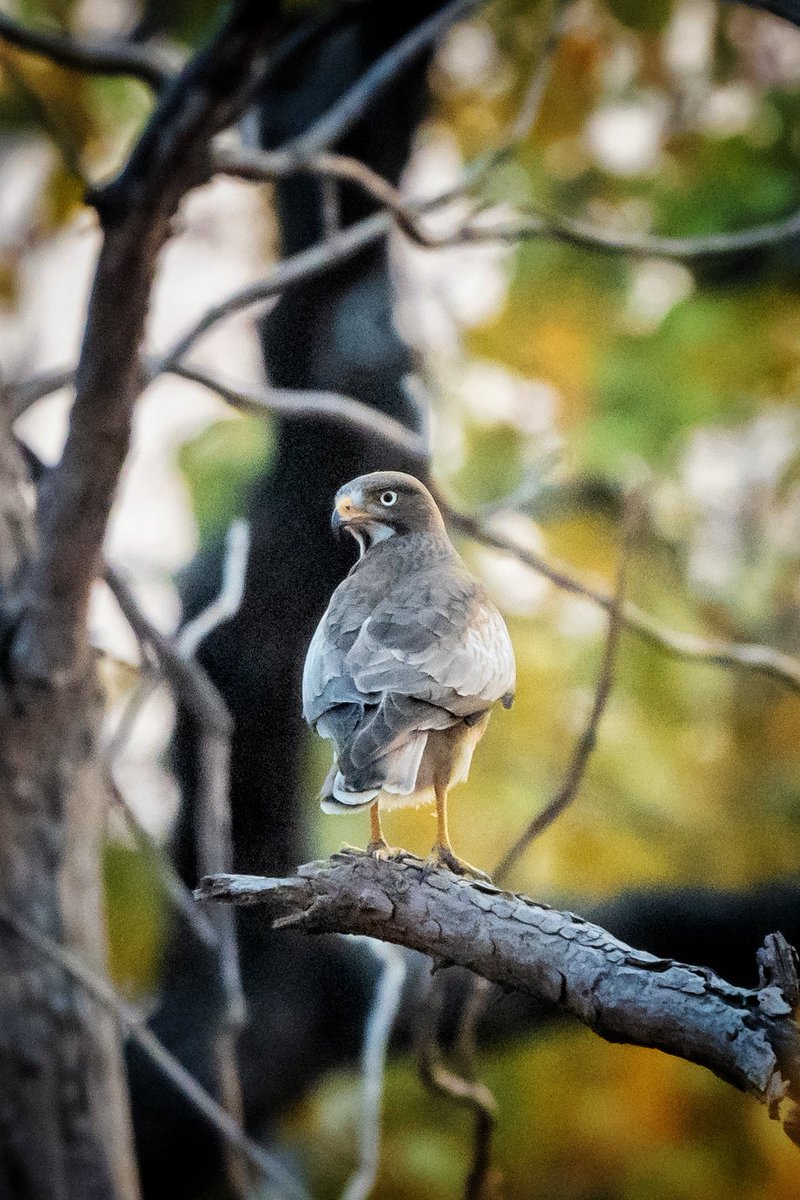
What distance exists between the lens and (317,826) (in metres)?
0.87

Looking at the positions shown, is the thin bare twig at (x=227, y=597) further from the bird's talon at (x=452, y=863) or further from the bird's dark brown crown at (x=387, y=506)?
the bird's talon at (x=452, y=863)

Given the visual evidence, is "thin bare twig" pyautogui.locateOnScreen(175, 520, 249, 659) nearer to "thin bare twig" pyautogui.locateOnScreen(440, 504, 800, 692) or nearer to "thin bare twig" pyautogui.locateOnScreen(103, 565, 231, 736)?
"thin bare twig" pyautogui.locateOnScreen(103, 565, 231, 736)

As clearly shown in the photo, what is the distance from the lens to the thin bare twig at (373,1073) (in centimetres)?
104

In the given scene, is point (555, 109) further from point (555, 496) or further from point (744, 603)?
point (744, 603)

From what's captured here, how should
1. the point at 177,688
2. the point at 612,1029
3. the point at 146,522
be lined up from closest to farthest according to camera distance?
1. the point at 612,1029
2. the point at 177,688
3. the point at 146,522

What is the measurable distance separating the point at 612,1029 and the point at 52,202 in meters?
1.10

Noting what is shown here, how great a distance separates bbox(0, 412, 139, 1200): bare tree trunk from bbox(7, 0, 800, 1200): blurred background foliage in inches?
2.5

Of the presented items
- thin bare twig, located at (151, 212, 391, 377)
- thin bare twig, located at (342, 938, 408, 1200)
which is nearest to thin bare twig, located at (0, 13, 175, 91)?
thin bare twig, located at (151, 212, 391, 377)

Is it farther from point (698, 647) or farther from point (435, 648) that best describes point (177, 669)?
point (698, 647)

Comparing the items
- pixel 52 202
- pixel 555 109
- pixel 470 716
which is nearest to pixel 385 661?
pixel 470 716

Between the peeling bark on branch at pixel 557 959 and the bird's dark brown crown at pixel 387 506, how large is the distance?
22 cm

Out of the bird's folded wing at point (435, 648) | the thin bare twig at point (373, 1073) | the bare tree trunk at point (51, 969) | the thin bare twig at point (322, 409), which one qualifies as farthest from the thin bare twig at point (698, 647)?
the bare tree trunk at point (51, 969)

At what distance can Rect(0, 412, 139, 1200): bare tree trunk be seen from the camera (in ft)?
3.59

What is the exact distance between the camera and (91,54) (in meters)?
1.14
